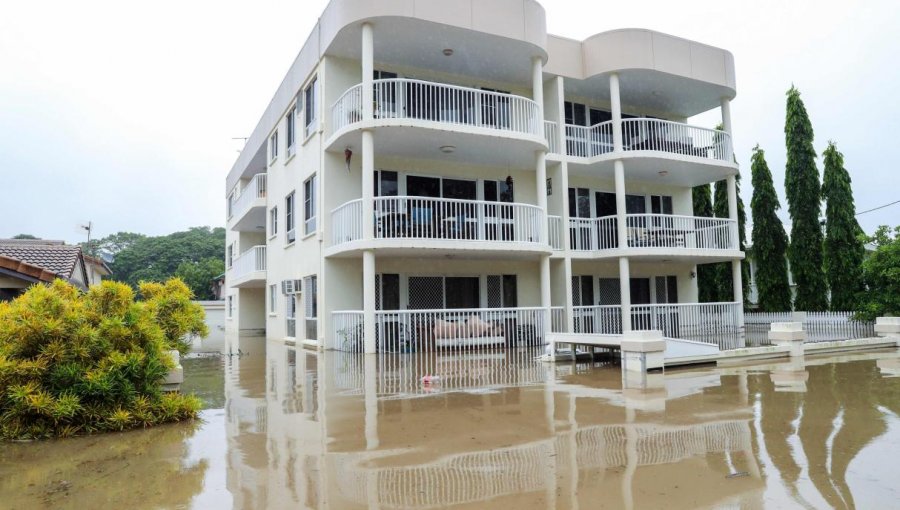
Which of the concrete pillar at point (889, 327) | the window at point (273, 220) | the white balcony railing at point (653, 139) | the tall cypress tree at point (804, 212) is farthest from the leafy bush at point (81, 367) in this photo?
the tall cypress tree at point (804, 212)

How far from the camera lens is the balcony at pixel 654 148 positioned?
19.0m

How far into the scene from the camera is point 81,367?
6047mm

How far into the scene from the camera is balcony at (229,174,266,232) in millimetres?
24602

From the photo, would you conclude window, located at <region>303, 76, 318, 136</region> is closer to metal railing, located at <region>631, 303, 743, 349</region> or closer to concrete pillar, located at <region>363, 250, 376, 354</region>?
concrete pillar, located at <region>363, 250, 376, 354</region>

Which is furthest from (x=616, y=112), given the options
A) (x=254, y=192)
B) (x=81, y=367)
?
(x=81, y=367)

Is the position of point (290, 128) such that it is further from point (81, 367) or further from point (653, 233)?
point (81, 367)

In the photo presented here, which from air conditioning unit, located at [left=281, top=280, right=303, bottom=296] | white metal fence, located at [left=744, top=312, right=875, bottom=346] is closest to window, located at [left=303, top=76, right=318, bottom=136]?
air conditioning unit, located at [left=281, top=280, right=303, bottom=296]

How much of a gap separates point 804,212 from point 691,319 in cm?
810

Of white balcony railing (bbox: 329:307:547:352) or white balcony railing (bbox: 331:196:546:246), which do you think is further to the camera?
white balcony railing (bbox: 331:196:546:246)

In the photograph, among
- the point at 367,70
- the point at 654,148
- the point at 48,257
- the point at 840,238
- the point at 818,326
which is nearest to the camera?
the point at 48,257

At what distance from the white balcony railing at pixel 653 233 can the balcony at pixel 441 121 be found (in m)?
3.42

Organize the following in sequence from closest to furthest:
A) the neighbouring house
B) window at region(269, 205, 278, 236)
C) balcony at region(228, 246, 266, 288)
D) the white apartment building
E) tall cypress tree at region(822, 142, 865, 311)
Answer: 1. the neighbouring house
2. the white apartment building
3. tall cypress tree at region(822, 142, 865, 311)
4. window at region(269, 205, 278, 236)
5. balcony at region(228, 246, 266, 288)

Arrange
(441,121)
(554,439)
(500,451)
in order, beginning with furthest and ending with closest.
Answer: (441,121) < (554,439) < (500,451)

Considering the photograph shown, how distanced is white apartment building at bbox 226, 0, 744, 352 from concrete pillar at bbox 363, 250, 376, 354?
0.12 ft
